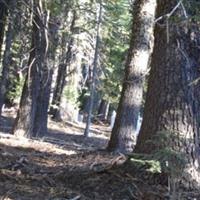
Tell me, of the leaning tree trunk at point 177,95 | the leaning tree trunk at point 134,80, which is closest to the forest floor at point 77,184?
the leaning tree trunk at point 177,95

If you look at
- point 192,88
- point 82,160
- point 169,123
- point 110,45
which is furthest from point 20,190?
point 110,45

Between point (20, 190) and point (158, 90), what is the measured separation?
2183 millimetres

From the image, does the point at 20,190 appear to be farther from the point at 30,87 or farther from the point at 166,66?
the point at 30,87

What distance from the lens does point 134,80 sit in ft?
37.6

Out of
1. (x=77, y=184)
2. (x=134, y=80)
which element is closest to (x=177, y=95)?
(x=77, y=184)

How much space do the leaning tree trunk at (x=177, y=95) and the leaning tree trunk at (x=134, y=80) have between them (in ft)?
13.5

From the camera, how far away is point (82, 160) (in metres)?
9.69

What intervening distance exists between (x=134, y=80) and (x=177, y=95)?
4735mm

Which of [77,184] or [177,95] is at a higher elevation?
[177,95]

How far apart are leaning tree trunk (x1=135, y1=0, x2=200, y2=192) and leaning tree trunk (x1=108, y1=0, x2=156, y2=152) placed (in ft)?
13.5

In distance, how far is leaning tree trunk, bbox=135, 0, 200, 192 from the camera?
6.63m

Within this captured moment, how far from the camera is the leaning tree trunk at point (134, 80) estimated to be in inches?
441

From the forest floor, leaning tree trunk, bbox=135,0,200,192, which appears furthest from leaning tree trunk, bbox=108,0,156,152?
leaning tree trunk, bbox=135,0,200,192

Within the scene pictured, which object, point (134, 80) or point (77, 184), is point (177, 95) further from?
point (134, 80)
